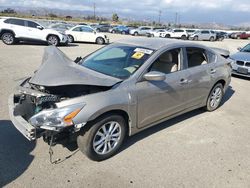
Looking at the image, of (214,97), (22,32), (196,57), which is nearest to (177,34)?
(22,32)

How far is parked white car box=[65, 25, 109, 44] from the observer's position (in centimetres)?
1920

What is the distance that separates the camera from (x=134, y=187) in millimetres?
3053

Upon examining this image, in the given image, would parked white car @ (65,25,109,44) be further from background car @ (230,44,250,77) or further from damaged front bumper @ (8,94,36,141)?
damaged front bumper @ (8,94,36,141)

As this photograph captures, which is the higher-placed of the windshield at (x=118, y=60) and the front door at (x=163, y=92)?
the windshield at (x=118, y=60)

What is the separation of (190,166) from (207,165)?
0.86 feet

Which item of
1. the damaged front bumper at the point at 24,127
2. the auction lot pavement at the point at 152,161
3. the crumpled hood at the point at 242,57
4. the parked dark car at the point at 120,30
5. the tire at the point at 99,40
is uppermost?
the parked dark car at the point at 120,30

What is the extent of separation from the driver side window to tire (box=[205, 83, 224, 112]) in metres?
1.40

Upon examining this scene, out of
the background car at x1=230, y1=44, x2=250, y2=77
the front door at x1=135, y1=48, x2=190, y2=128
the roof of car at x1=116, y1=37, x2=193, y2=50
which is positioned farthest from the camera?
the background car at x1=230, y1=44, x2=250, y2=77

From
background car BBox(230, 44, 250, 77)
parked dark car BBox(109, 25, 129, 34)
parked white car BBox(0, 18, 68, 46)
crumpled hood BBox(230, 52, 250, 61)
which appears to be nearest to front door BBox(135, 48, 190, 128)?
background car BBox(230, 44, 250, 77)

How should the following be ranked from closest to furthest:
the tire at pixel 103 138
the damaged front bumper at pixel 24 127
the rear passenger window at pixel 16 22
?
1. the damaged front bumper at pixel 24 127
2. the tire at pixel 103 138
3. the rear passenger window at pixel 16 22

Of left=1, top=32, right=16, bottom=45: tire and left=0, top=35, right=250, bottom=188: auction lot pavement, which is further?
left=1, top=32, right=16, bottom=45: tire

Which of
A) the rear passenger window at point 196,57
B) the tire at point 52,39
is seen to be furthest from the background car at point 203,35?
the rear passenger window at point 196,57

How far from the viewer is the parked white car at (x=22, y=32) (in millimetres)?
14992

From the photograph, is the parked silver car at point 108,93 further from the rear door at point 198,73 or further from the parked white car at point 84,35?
the parked white car at point 84,35
